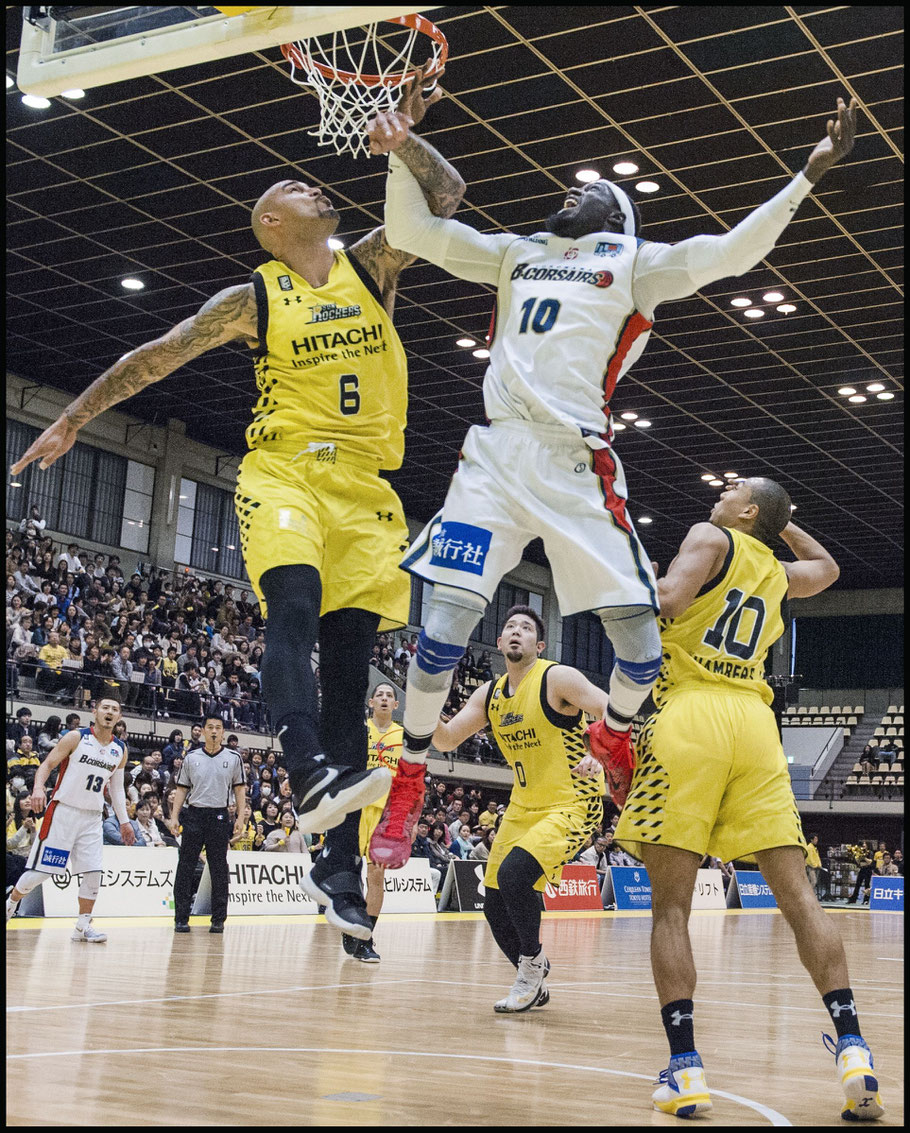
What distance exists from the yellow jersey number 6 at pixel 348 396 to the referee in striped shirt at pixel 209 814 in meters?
8.64

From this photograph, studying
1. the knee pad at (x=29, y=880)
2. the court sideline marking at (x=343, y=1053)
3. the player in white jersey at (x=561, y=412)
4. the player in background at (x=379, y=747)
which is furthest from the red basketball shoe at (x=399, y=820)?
the knee pad at (x=29, y=880)

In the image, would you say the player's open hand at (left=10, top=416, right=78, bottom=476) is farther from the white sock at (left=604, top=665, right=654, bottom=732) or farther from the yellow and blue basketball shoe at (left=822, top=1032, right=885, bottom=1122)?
the yellow and blue basketball shoe at (left=822, top=1032, right=885, bottom=1122)

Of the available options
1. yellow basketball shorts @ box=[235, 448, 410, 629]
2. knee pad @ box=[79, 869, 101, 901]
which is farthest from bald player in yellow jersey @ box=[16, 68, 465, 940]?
knee pad @ box=[79, 869, 101, 901]

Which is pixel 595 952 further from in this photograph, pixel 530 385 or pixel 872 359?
pixel 872 359

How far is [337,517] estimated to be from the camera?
5094mm

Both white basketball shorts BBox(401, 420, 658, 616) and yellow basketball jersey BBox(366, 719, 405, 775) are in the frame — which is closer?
white basketball shorts BBox(401, 420, 658, 616)

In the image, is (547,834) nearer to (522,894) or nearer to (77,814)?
(522,894)

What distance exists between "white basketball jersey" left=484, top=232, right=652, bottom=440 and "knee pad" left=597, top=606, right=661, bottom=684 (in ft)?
2.20

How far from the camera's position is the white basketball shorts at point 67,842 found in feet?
38.9

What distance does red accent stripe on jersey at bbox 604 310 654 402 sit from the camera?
4.90 metres

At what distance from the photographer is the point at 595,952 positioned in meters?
Answer: 13.4

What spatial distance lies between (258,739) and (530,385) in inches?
769

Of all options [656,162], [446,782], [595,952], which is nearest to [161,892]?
[595,952]

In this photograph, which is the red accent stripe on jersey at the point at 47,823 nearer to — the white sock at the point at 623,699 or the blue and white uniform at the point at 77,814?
the blue and white uniform at the point at 77,814
